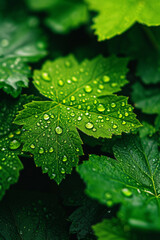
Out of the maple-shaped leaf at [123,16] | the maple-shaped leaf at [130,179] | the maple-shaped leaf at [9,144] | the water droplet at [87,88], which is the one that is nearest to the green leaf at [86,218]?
the maple-shaped leaf at [130,179]

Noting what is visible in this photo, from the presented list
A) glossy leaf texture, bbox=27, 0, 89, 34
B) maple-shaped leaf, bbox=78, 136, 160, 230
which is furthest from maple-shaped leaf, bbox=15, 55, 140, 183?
glossy leaf texture, bbox=27, 0, 89, 34

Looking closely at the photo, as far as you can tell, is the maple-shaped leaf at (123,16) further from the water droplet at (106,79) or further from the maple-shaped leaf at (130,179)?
the maple-shaped leaf at (130,179)

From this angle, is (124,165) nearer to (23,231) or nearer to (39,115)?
(39,115)

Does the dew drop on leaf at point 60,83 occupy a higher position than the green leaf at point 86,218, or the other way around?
the dew drop on leaf at point 60,83

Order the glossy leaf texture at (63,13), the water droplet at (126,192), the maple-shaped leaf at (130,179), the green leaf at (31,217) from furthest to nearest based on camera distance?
1. the glossy leaf texture at (63,13)
2. the green leaf at (31,217)
3. the water droplet at (126,192)
4. the maple-shaped leaf at (130,179)

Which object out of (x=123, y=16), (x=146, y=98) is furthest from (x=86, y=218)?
(x=123, y=16)

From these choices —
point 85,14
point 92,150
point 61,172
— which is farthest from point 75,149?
point 85,14
